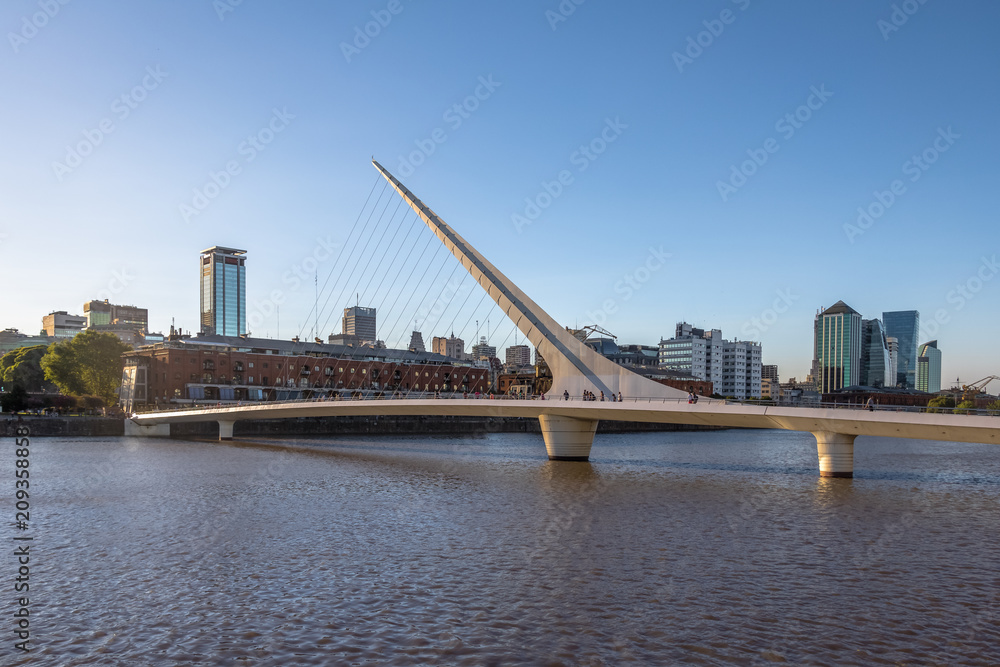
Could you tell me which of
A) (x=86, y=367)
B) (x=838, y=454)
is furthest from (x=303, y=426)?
(x=838, y=454)

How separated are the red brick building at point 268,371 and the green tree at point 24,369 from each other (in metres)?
10.8

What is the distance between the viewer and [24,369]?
8081 cm

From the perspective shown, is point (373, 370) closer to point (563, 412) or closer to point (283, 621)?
point (563, 412)

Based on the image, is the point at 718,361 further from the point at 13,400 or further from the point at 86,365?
the point at 13,400

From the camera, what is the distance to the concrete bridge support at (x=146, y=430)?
206 ft

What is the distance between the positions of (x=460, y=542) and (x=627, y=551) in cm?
384

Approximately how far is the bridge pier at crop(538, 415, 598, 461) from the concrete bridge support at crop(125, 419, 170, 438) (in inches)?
1480

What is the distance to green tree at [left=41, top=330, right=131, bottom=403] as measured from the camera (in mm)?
73062

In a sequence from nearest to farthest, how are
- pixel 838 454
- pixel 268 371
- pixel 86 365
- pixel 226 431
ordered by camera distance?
pixel 838 454, pixel 226 431, pixel 86 365, pixel 268 371

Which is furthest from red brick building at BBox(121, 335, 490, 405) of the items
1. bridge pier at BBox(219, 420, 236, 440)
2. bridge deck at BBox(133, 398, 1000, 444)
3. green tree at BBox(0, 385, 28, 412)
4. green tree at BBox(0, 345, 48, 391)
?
bridge deck at BBox(133, 398, 1000, 444)

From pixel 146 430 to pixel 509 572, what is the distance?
2233 inches

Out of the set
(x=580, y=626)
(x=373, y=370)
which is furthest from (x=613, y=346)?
(x=580, y=626)

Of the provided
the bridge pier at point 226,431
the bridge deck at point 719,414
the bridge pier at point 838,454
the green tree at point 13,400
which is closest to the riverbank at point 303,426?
the bridge pier at point 226,431

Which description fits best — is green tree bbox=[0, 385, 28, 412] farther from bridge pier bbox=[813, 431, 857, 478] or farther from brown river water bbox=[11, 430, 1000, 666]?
bridge pier bbox=[813, 431, 857, 478]
